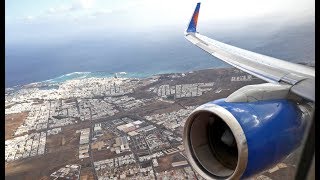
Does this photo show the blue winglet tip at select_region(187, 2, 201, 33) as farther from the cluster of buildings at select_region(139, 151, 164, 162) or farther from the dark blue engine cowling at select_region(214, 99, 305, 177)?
the cluster of buildings at select_region(139, 151, 164, 162)

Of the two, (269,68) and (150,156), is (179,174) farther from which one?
(269,68)

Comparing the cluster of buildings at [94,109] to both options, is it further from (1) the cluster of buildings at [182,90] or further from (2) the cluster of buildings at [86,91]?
(1) the cluster of buildings at [182,90]

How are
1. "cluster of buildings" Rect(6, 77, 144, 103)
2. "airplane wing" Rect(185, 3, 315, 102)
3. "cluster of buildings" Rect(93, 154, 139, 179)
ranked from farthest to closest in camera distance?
"cluster of buildings" Rect(6, 77, 144, 103) → "cluster of buildings" Rect(93, 154, 139, 179) → "airplane wing" Rect(185, 3, 315, 102)

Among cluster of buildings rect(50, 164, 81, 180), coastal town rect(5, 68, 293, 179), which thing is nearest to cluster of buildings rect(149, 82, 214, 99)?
coastal town rect(5, 68, 293, 179)

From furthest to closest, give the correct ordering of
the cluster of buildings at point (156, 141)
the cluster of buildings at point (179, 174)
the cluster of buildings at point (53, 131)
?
the cluster of buildings at point (53, 131), the cluster of buildings at point (156, 141), the cluster of buildings at point (179, 174)

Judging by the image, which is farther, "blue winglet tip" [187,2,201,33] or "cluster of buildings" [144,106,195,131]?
"cluster of buildings" [144,106,195,131]

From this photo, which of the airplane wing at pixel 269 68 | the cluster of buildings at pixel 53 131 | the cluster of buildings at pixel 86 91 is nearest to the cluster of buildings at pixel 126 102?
the cluster of buildings at pixel 86 91
